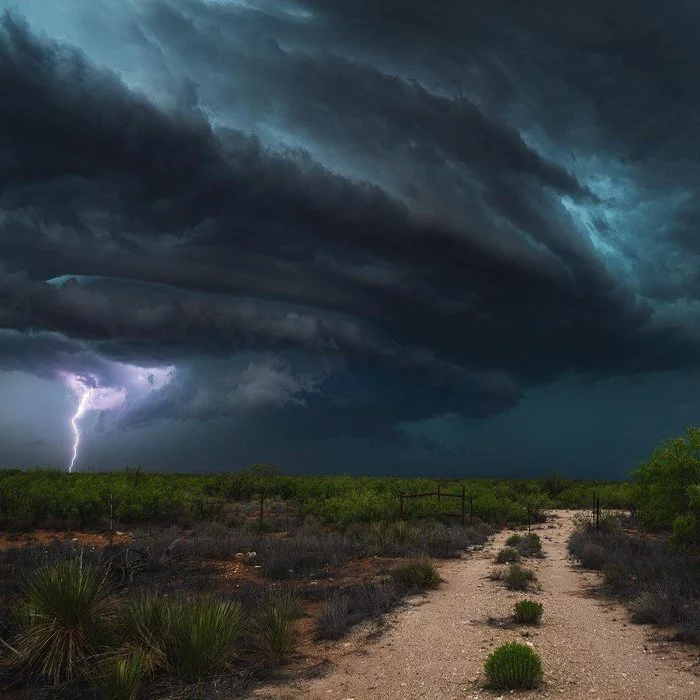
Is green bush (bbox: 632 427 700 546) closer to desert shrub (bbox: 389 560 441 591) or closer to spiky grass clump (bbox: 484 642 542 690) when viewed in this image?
desert shrub (bbox: 389 560 441 591)

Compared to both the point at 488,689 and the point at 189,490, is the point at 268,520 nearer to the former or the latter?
the point at 189,490

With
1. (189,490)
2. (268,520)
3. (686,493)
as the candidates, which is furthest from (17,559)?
(189,490)

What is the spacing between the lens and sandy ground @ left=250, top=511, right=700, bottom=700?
312 inches

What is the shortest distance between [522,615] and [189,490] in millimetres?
33949

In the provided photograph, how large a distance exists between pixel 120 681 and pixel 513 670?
5.02 metres

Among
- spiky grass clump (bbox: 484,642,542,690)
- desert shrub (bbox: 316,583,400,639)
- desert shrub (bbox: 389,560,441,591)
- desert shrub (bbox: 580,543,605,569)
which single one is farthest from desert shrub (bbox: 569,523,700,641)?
desert shrub (bbox: 316,583,400,639)

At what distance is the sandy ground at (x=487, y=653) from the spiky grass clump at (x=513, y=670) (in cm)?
17

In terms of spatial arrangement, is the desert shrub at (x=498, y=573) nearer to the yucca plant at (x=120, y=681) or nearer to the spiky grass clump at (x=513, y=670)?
the spiky grass clump at (x=513, y=670)

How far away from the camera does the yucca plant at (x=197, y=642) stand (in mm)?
8132

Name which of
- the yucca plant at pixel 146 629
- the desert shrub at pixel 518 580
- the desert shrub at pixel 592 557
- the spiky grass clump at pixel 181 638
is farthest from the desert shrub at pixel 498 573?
the yucca plant at pixel 146 629

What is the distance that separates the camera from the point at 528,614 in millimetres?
11164

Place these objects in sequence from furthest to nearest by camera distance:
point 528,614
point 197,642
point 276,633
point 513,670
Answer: point 528,614
point 276,633
point 197,642
point 513,670

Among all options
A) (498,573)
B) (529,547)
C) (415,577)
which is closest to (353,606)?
(415,577)

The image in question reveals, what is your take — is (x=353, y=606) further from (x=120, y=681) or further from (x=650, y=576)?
(x=650, y=576)
